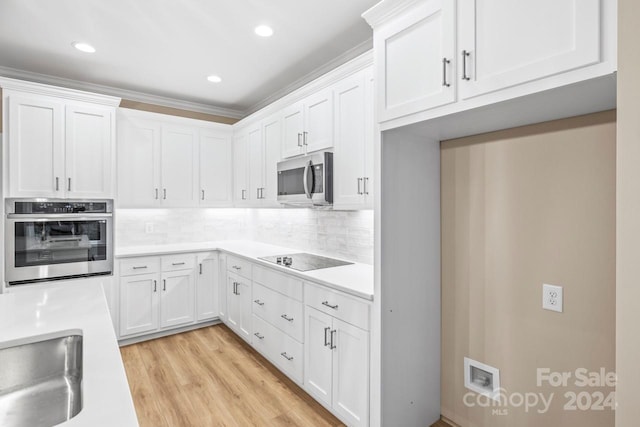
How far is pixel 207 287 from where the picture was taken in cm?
385

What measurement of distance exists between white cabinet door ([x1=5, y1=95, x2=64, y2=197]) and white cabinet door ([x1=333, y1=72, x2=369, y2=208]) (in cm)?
253

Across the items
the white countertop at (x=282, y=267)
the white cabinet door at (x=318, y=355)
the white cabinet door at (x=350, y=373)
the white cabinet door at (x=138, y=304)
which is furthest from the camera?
the white cabinet door at (x=138, y=304)

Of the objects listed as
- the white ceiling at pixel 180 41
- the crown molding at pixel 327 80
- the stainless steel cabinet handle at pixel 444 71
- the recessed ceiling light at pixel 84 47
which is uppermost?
the white ceiling at pixel 180 41

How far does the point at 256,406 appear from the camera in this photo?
2373mm

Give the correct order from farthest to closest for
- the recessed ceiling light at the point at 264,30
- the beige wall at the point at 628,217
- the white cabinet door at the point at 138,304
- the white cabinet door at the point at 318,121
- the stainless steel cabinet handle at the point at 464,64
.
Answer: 1. the white cabinet door at the point at 138,304
2. the white cabinet door at the point at 318,121
3. the recessed ceiling light at the point at 264,30
4. the stainless steel cabinet handle at the point at 464,64
5. the beige wall at the point at 628,217

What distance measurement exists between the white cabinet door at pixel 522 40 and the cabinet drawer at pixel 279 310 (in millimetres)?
1819

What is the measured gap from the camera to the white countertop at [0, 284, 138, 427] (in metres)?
0.76

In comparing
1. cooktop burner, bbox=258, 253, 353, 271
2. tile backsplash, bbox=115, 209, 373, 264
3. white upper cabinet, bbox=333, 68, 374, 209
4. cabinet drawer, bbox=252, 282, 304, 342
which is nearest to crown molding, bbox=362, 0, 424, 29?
white upper cabinet, bbox=333, 68, 374, 209

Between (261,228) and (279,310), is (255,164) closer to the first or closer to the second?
(261,228)

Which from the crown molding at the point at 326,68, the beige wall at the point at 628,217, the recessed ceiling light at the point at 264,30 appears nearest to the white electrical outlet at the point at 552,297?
the beige wall at the point at 628,217

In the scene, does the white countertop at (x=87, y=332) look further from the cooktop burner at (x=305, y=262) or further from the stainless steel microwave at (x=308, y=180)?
the stainless steel microwave at (x=308, y=180)

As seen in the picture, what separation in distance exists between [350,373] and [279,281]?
942 mm

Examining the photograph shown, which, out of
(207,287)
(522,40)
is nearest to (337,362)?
(522,40)

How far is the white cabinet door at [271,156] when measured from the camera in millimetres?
3299
